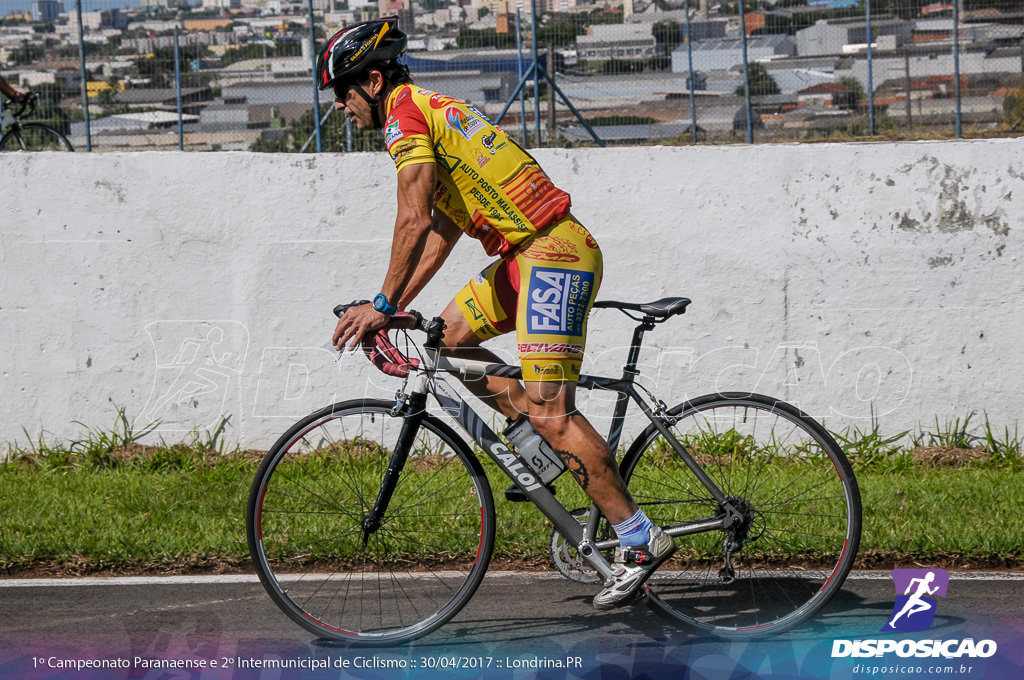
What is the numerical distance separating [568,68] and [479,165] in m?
8.24

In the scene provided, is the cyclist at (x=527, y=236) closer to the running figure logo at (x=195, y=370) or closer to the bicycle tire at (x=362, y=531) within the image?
the bicycle tire at (x=362, y=531)

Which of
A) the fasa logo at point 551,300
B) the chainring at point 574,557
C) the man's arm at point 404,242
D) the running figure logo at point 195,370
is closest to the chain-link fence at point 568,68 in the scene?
the running figure logo at point 195,370

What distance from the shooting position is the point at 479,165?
13.5 feet

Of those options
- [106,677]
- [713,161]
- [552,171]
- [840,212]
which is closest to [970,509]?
[840,212]

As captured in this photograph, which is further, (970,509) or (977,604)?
(970,509)

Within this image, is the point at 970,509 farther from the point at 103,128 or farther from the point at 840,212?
the point at 103,128

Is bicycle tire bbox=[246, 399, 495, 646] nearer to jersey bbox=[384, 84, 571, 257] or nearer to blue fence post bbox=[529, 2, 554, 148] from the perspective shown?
jersey bbox=[384, 84, 571, 257]

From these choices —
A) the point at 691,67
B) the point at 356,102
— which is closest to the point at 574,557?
the point at 356,102

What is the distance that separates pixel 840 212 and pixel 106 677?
14.9ft

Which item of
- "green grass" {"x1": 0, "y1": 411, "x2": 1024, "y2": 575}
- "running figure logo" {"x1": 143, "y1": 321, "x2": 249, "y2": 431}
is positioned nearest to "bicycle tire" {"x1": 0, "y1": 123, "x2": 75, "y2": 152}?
"running figure logo" {"x1": 143, "y1": 321, "x2": 249, "y2": 431}

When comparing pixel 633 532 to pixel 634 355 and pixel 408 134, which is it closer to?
pixel 634 355

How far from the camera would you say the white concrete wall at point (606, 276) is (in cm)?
649

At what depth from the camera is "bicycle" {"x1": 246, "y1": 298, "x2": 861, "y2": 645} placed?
424 centimetres

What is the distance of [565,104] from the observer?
1200cm
